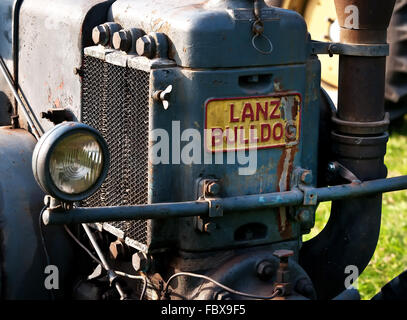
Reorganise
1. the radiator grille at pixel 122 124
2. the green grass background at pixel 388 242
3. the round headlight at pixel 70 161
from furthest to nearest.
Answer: the green grass background at pixel 388 242 → the radiator grille at pixel 122 124 → the round headlight at pixel 70 161

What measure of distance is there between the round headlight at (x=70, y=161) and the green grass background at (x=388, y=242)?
2298 mm

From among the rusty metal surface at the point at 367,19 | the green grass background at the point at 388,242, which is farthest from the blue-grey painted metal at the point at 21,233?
the green grass background at the point at 388,242

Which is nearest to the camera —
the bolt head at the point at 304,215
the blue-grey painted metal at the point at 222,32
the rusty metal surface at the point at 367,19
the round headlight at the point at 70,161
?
the round headlight at the point at 70,161

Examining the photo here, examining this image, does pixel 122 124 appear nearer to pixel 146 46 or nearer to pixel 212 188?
pixel 146 46

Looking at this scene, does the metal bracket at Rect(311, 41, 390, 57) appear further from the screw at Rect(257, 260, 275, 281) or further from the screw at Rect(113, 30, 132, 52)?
the screw at Rect(257, 260, 275, 281)

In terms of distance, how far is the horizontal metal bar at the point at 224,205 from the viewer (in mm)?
2652

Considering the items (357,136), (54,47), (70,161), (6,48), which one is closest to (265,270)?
(357,136)

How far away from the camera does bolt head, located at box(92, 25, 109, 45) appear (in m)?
3.10

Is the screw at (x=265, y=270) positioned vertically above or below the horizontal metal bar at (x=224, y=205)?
below

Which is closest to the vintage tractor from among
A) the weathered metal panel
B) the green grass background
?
the weathered metal panel

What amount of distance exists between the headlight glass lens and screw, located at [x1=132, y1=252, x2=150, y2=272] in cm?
47

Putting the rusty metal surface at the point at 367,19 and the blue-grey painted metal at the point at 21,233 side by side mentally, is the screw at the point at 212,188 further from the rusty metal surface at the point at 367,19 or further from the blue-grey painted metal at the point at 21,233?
the rusty metal surface at the point at 367,19

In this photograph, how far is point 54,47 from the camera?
3414 millimetres

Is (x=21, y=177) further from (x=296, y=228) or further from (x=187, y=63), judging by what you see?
(x=296, y=228)
